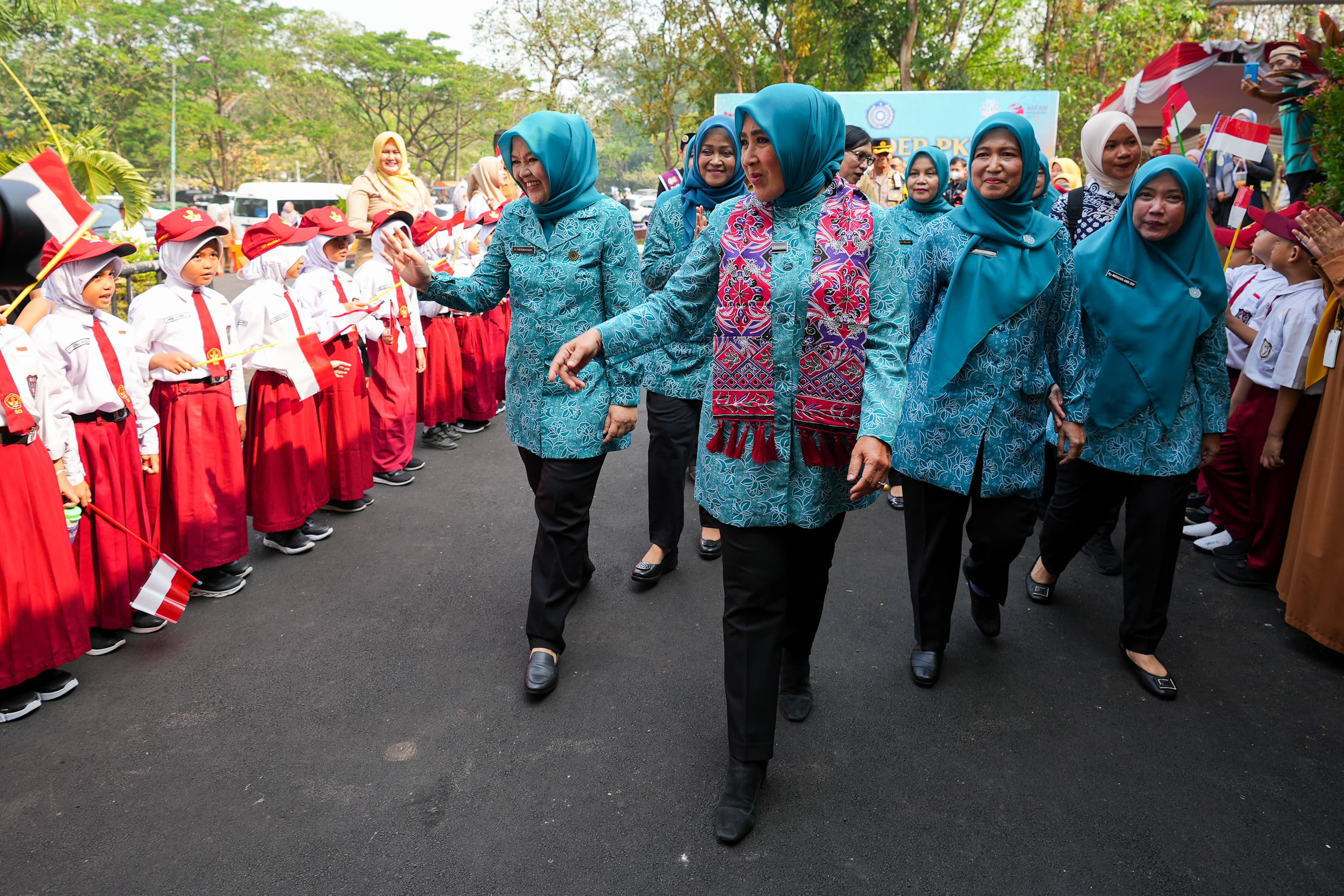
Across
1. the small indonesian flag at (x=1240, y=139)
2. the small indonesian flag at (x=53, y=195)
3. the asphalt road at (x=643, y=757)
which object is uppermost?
the small indonesian flag at (x=1240, y=139)

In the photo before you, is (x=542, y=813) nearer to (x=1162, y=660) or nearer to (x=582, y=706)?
(x=582, y=706)

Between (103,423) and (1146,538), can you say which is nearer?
(1146,538)

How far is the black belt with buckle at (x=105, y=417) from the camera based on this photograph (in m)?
3.45

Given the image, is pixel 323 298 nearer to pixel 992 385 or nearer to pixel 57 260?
pixel 57 260

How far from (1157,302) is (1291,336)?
3.85 ft

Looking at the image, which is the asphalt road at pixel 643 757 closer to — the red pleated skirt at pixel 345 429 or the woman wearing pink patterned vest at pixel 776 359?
the woman wearing pink patterned vest at pixel 776 359

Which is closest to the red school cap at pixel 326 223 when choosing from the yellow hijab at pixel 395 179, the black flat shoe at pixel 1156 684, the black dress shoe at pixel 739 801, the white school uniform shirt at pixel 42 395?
the yellow hijab at pixel 395 179

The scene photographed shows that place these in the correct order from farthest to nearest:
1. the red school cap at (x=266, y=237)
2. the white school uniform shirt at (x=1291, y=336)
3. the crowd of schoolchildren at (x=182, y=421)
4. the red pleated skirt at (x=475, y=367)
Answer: the red pleated skirt at (x=475, y=367) → the red school cap at (x=266, y=237) → the white school uniform shirt at (x=1291, y=336) → the crowd of schoolchildren at (x=182, y=421)

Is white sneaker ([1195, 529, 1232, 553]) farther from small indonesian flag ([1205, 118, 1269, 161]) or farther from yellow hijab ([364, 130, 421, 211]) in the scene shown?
yellow hijab ([364, 130, 421, 211])

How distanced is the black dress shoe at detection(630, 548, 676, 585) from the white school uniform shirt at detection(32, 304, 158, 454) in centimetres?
221

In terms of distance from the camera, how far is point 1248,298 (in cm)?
479

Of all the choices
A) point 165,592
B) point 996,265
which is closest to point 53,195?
point 165,592

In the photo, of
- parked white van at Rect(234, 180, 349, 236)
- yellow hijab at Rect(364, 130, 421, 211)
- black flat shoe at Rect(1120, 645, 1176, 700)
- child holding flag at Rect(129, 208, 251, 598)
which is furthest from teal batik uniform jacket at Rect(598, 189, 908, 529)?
parked white van at Rect(234, 180, 349, 236)

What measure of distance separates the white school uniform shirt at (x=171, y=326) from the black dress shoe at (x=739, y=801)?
2.95m
